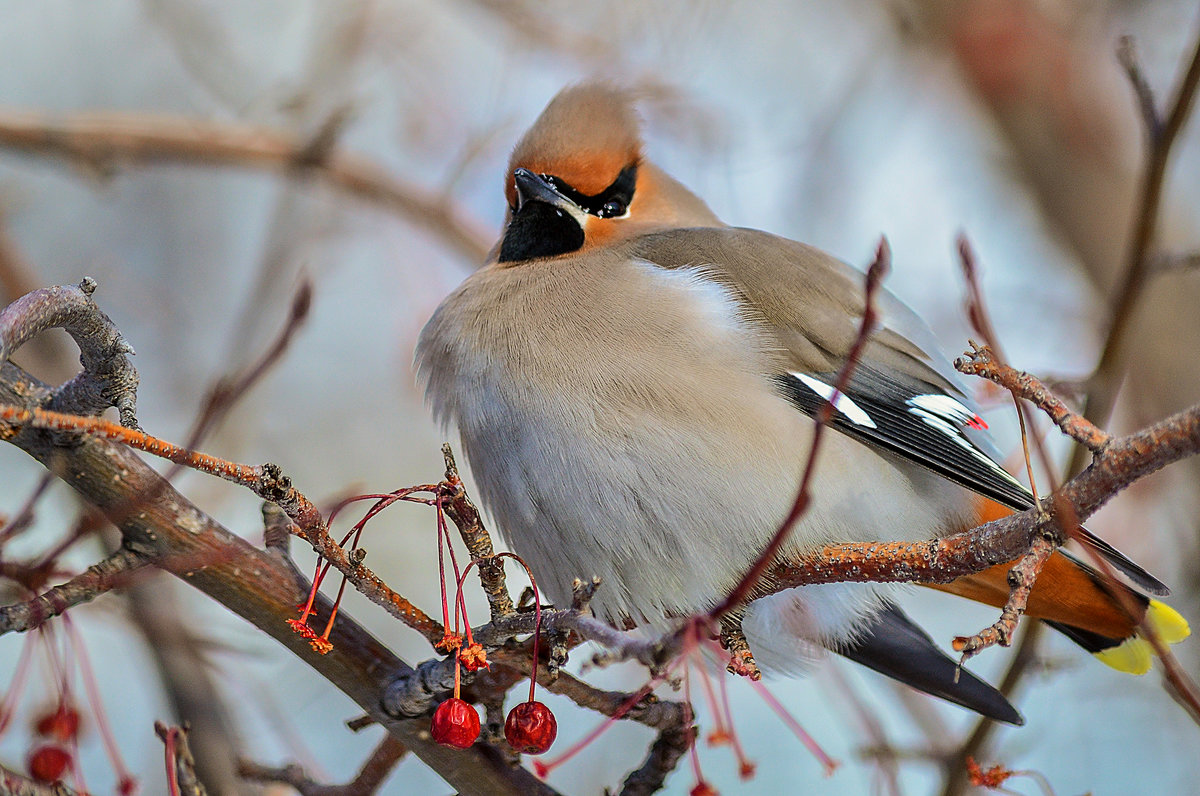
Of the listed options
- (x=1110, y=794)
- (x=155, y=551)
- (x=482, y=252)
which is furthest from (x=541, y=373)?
(x=1110, y=794)

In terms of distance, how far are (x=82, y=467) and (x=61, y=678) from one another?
0.55 m

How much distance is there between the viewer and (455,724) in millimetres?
2039

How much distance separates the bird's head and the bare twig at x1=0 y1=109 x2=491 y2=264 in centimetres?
84

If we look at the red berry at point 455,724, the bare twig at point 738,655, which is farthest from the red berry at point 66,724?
the bare twig at point 738,655

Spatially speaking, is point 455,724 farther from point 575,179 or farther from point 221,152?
point 221,152

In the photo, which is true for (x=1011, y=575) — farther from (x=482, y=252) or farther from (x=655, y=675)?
(x=482, y=252)

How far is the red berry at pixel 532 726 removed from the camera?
2086mm

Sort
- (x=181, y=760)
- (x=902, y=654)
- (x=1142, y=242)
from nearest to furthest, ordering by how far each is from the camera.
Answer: (x=181, y=760) < (x=1142, y=242) < (x=902, y=654)

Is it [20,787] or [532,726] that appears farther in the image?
[532,726]

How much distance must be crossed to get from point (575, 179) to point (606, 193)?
13 cm

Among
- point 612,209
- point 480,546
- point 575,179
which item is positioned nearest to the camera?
point 480,546

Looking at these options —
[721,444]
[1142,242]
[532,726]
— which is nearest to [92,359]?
[532,726]

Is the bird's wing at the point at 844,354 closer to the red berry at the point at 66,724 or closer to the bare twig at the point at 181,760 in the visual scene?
the bare twig at the point at 181,760

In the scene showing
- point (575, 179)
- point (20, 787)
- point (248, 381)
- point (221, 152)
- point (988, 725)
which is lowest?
point (20, 787)
